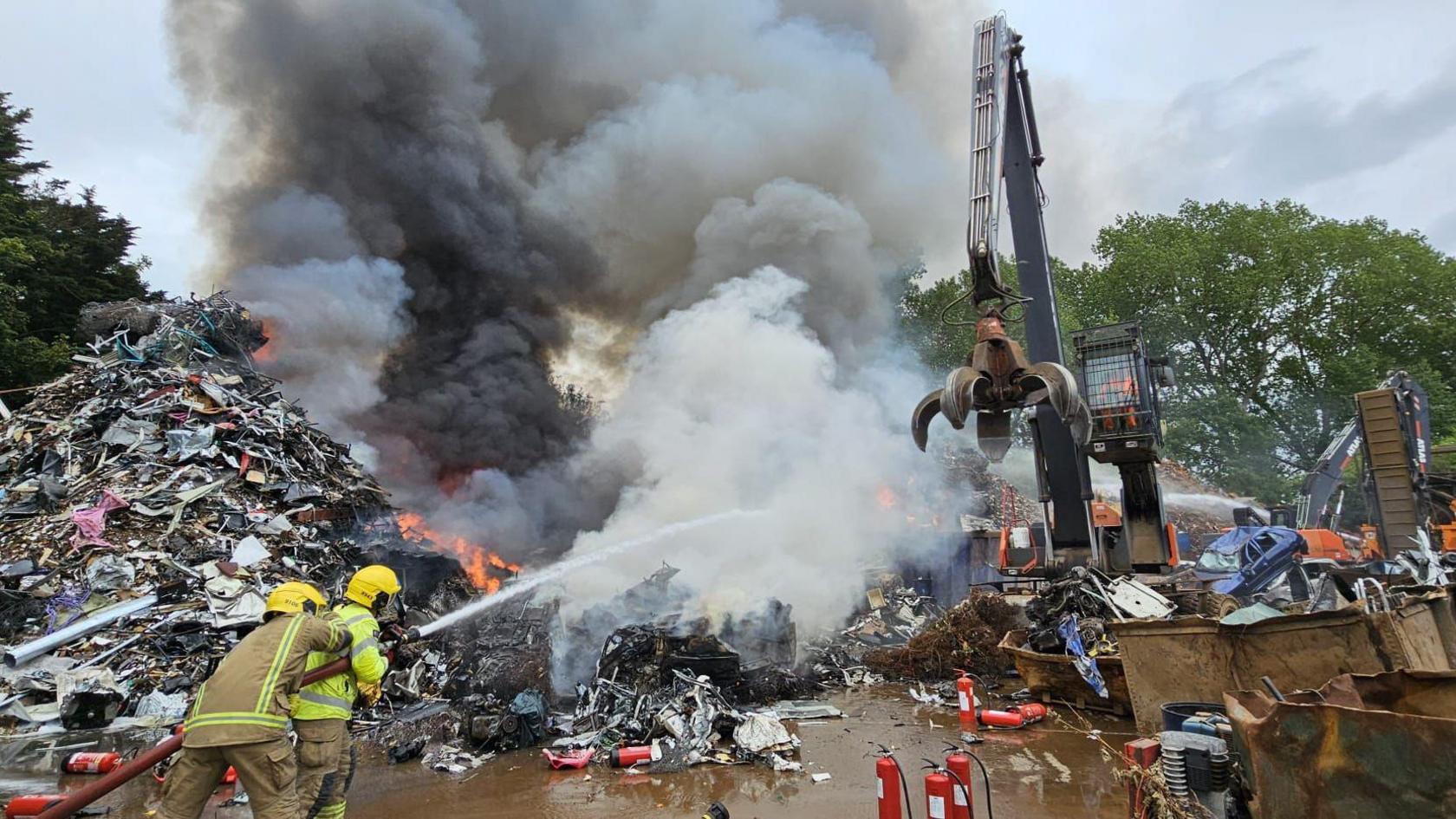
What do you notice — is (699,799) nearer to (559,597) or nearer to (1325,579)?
(559,597)

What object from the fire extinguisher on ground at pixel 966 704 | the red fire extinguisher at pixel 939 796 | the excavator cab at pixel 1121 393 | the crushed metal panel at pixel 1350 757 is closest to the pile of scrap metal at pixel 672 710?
Answer: the fire extinguisher on ground at pixel 966 704

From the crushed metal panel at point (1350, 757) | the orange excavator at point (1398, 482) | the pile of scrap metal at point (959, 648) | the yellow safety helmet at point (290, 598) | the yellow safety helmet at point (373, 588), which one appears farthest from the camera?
the orange excavator at point (1398, 482)

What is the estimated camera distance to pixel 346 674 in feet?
14.3

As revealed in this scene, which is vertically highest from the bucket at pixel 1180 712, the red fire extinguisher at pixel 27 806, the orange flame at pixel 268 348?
the orange flame at pixel 268 348

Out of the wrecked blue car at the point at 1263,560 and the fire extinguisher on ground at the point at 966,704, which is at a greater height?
the wrecked blue car at the point at 1263,560

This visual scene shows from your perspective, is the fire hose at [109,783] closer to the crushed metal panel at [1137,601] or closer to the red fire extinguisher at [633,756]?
the red fire extinguisher at [633,756]

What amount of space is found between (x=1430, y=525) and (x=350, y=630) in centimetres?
1849

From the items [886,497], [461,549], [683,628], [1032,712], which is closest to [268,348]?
[461,549]

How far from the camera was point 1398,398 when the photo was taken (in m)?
13.7

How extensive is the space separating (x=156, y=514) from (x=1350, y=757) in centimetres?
1407

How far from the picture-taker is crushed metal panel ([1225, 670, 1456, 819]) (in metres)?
2.58

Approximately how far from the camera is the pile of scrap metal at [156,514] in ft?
27.8

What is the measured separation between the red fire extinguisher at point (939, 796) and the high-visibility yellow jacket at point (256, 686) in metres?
3.56

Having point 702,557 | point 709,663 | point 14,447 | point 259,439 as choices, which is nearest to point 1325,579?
point 709,663
